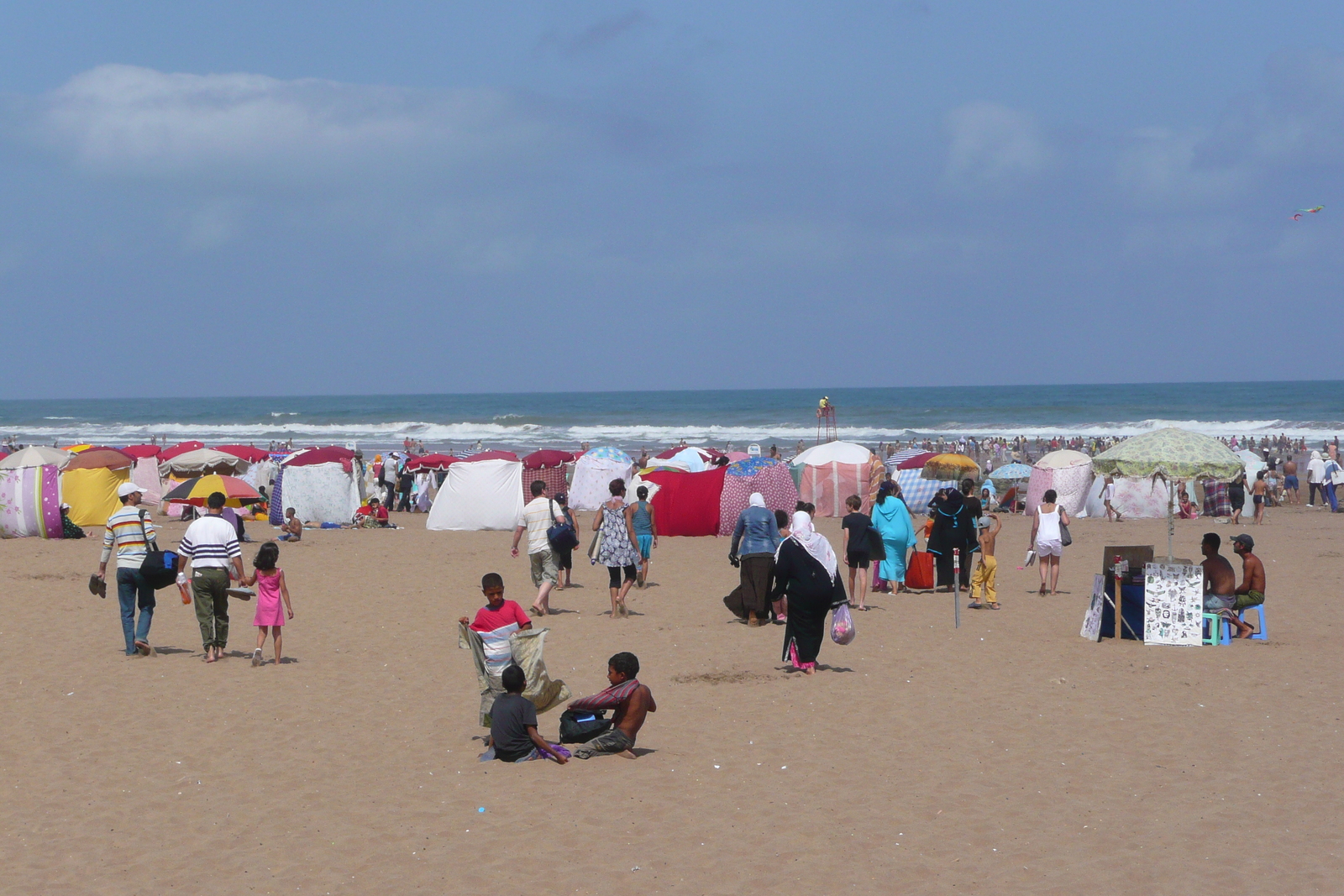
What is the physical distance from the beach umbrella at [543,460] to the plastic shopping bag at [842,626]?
605 inches

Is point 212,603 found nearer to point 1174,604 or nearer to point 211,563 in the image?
point 211,563

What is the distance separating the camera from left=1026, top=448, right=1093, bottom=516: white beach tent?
23656 mm

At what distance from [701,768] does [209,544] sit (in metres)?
4.84

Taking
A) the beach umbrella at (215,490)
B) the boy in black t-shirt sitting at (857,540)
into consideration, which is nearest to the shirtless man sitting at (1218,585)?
the boy in black t-shirt sitting at (857,540)

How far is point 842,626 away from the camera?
948 cm

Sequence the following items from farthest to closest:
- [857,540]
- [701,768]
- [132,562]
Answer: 1. [857,540]
2. [132,562]
3. [701,768]

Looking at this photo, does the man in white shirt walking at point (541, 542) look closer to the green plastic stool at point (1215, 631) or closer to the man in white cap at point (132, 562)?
the man in white cap at point (132, 562)

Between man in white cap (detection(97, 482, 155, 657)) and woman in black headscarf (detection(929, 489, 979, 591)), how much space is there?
314 inches

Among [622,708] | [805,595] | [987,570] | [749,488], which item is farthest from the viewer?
[749,488]

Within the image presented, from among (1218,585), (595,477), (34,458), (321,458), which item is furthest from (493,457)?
(1218,585)

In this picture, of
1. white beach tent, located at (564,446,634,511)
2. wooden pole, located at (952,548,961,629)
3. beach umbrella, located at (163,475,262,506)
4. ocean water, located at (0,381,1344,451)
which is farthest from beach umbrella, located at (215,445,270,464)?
ocean water, located at (0,381,1344,451)

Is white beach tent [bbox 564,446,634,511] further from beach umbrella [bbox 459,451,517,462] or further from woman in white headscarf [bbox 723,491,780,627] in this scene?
woman in white headscarf [bbox 723,491,780,627]

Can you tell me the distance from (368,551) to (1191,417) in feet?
209

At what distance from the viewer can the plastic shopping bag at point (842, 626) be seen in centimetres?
940
